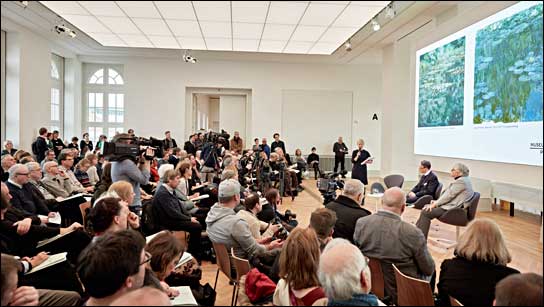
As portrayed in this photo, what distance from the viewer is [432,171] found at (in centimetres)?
392

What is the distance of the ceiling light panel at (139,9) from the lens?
169 cm

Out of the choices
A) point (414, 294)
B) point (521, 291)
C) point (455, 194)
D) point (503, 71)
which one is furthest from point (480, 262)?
point (503, 71)

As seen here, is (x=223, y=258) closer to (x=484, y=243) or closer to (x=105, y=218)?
(x=105, y=218)

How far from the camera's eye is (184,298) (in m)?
2.28

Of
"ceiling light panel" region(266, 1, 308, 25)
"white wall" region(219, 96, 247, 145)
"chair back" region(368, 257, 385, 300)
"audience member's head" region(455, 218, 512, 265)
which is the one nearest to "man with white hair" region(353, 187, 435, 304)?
"chair back" region(368, 257, 385, 300)

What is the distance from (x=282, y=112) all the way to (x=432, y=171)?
11.1 m

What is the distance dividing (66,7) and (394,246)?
7.49 ft

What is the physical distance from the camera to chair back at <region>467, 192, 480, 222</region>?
2357 mm

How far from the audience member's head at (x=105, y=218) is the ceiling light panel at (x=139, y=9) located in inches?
49.0

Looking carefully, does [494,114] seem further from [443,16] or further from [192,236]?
[192,236]

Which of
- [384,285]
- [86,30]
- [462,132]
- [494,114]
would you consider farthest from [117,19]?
[494,114]

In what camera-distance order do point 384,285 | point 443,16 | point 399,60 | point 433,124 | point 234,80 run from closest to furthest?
1. point 443,16
2. point 384,285
3. point 433,124
4. point 399,60
5. point 234,80

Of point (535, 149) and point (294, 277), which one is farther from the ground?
point (535, 149)

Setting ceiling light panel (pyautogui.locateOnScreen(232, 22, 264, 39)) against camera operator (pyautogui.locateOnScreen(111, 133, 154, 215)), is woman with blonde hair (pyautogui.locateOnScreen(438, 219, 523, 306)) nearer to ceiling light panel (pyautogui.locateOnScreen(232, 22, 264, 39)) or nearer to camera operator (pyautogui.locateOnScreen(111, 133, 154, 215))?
ceiling light panel (pyautogui.locateOnScreen(232, 22, 264, 39))
